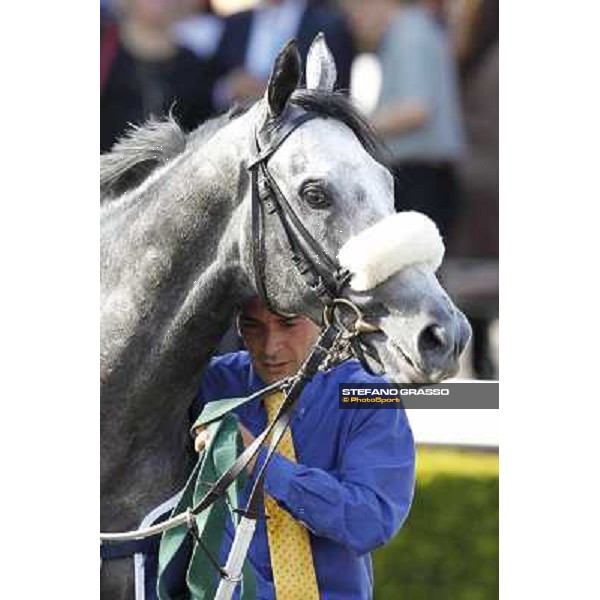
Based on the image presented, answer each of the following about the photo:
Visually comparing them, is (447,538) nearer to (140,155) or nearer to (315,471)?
(315,471)

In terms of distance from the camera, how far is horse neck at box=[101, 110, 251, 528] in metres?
2.10

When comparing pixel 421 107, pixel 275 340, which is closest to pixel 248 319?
pixel 275 340

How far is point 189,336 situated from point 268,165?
0.35m

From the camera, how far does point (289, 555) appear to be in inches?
91.0

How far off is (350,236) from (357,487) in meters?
0.58

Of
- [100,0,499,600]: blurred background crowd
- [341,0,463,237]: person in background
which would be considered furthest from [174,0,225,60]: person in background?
[341,0,463,237]: person in background

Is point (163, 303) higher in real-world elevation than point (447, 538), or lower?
higher

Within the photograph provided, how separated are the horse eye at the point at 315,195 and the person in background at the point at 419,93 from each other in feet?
2.00

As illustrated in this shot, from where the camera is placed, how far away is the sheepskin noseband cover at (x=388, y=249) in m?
1.88

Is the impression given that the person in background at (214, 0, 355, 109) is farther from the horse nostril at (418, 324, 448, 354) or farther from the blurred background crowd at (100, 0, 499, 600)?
the horse nostril at (418, 324, 448, 354)

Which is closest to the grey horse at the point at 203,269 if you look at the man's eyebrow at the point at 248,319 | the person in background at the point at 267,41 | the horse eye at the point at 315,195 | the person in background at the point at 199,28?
the horse eye at the point at 315,195

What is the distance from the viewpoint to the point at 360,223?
192cm
